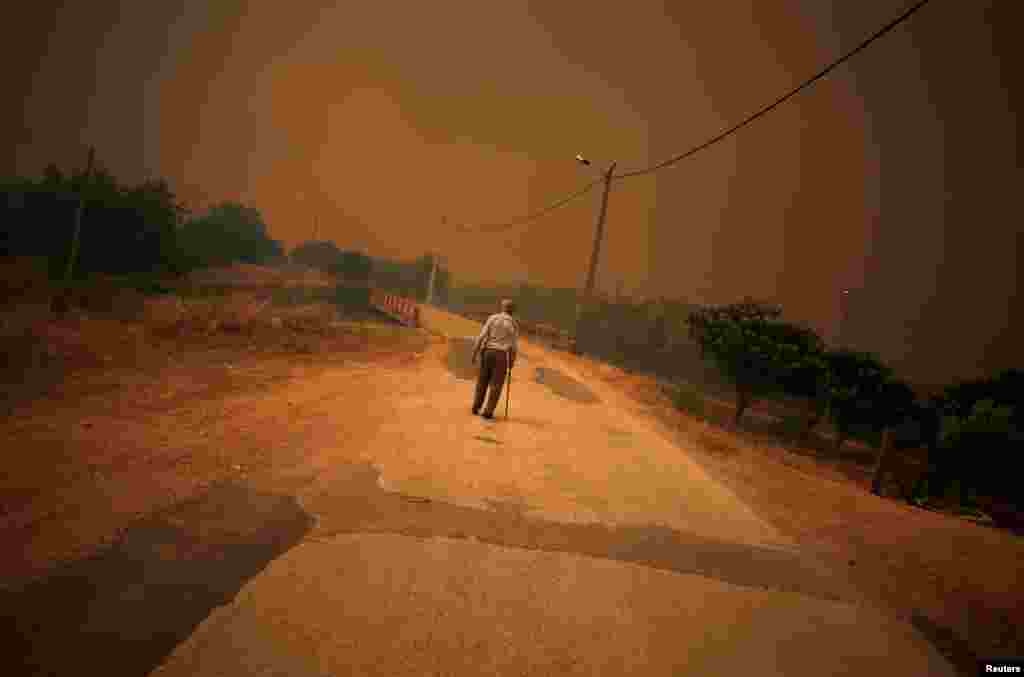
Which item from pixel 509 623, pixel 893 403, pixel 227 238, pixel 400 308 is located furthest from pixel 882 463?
pixel 227 238

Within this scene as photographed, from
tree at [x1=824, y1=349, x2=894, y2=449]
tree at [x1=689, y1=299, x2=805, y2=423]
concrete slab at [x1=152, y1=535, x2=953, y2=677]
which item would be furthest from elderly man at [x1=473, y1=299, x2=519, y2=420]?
tree at [x1=824, y1=349, x2=894, y2=449]

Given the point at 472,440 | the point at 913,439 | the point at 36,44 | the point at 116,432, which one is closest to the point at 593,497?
the point at 472,440

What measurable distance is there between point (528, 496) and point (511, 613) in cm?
179

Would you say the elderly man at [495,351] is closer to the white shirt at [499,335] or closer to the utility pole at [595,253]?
the white shirt at [499,335]

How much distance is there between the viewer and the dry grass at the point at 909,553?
3.94 m

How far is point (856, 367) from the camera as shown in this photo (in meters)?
26.7

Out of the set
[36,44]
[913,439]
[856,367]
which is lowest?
[913,439]

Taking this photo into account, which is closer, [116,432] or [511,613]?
[511,613]

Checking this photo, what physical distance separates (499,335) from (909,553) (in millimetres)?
5638

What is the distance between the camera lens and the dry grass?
394 cm

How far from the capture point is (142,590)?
8.29ft

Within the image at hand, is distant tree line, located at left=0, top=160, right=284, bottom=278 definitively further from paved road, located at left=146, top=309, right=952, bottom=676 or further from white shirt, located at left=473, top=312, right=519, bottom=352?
paved road, located at left=146, top=309, right=952, bottom=676

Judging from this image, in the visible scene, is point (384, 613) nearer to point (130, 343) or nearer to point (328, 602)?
point (328, 602)

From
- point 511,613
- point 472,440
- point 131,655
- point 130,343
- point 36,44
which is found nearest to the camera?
point 131,655
